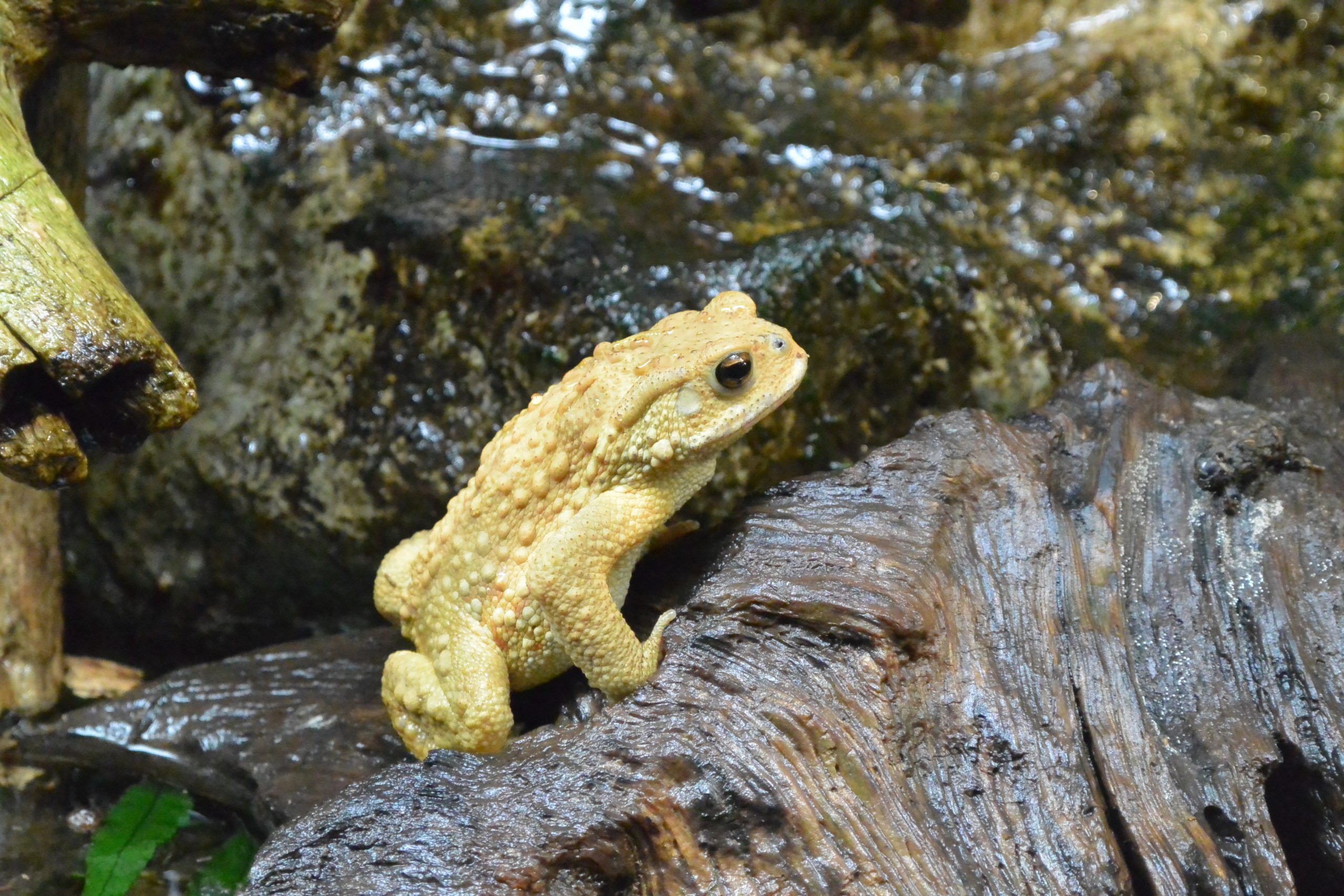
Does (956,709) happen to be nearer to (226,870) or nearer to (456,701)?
(456,701)

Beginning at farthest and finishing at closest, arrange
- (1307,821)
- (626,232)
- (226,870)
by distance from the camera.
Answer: (626,232), (226,870), (1307,821)

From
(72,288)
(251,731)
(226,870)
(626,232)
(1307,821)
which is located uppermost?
(72,288)

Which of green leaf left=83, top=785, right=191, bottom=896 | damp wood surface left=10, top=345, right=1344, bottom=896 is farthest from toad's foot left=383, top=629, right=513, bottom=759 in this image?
green leaf left=83, top=785, right=191, bottom=896

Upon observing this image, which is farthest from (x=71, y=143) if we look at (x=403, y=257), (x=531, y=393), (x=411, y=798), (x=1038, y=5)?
(x=1038, y=5)

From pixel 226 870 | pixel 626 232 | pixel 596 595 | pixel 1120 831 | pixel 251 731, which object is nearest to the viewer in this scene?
pixel 1120 831

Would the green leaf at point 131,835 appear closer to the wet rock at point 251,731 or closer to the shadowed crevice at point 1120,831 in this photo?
the wet rock at point 251,731

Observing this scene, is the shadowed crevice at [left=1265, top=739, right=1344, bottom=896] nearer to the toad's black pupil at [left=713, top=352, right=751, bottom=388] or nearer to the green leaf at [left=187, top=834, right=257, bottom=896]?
the toad's black pupil at [left=713, top=352, right=751, bottom=388]

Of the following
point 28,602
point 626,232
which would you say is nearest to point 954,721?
point 626,232
